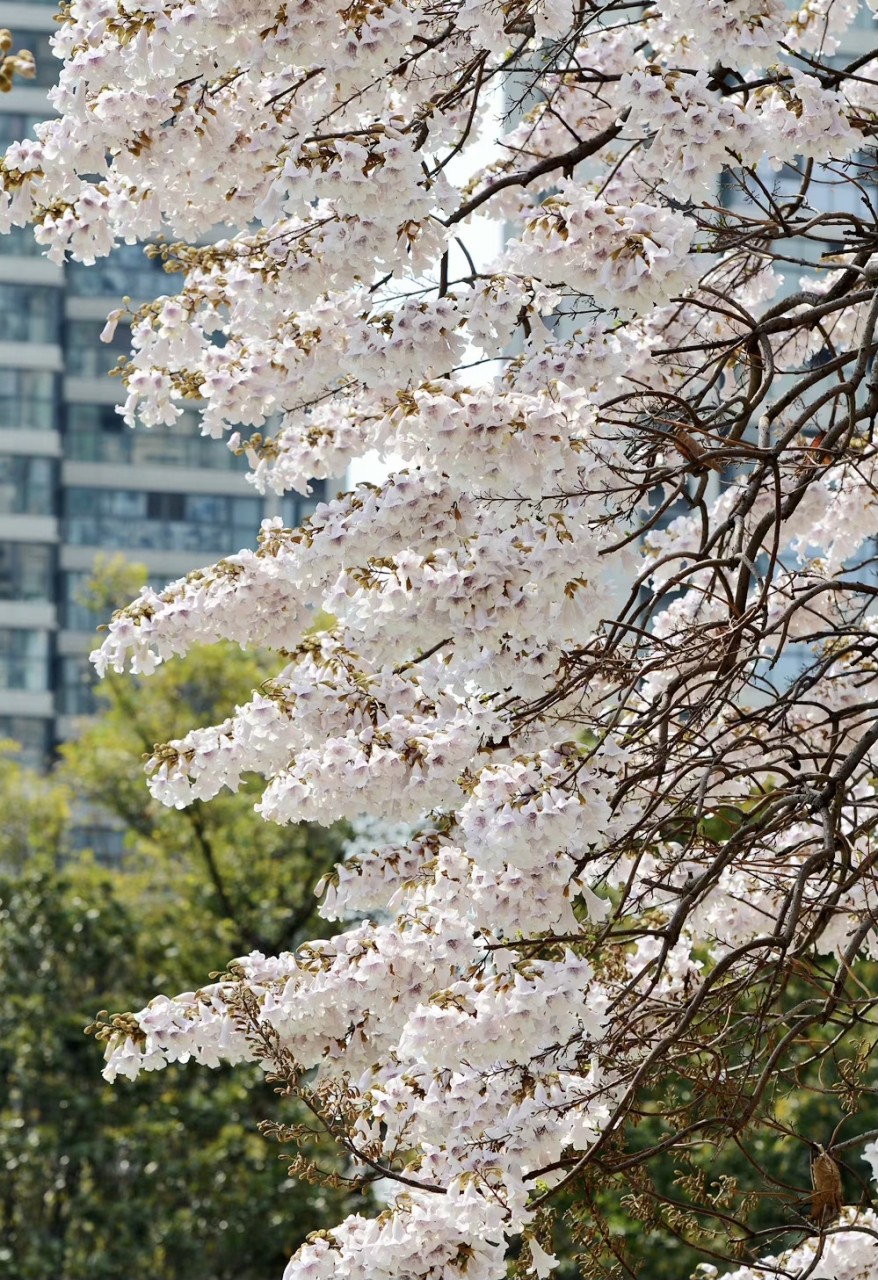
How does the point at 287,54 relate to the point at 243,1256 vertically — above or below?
above

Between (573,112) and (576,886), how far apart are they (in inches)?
134

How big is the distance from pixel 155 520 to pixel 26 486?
3219 millimetres

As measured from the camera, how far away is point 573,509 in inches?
156

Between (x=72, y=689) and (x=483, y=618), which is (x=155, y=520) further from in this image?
(x=483, y=618)

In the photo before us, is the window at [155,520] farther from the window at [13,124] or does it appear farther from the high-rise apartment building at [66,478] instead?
the window at [13,124]

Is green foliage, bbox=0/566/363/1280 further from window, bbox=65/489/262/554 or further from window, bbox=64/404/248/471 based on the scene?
window, bbox=64/404/248/471

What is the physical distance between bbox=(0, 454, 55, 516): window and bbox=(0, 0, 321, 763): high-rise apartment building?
0.03 meters

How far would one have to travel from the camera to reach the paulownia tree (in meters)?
3.83

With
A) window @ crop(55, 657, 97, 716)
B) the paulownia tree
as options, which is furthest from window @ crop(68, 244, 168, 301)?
the paulownia tree

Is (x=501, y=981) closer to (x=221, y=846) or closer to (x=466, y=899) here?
(x=466, y=899)

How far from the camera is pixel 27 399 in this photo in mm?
41781

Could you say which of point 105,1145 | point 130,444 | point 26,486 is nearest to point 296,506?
point 130,444

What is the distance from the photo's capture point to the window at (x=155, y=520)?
43.1 meters

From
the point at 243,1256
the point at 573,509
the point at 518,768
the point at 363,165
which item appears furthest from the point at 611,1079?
the point at 243,1256
